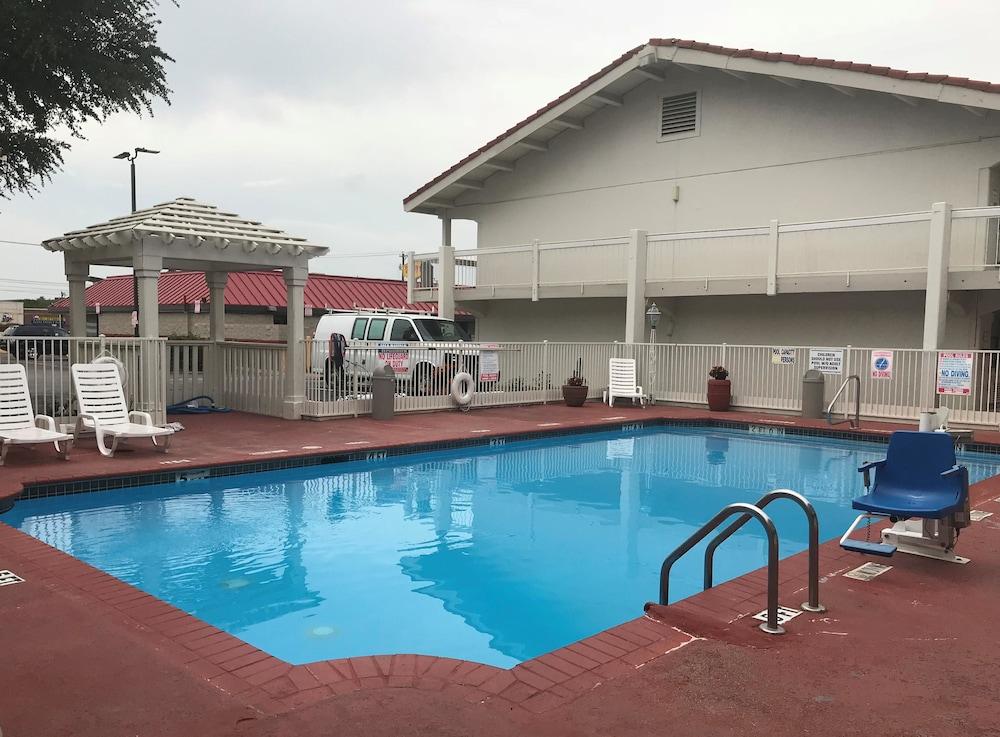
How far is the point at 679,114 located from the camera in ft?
68.6

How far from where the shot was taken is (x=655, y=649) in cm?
422

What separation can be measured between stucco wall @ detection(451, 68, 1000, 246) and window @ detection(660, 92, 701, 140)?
191 mm

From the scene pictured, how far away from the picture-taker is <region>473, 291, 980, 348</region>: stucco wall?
56.4 feet

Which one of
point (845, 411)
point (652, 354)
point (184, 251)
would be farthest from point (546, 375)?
point (184, 251)

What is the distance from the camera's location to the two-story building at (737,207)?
640 inches

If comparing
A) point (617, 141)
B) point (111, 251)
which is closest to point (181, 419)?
point (111, 251)

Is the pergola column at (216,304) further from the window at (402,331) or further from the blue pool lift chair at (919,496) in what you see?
the blue pool lift chair at (919,496)

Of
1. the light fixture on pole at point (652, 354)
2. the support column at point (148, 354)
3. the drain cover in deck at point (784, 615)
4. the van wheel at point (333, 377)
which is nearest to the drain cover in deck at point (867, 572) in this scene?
the drain cover in deck at point (784, 615)

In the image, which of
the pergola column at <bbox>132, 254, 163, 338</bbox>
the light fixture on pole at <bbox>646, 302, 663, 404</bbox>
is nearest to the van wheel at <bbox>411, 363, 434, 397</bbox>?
the pergola column at <bbox>132, 254, 163, 338</bbox>

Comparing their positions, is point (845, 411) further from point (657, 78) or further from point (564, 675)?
point (564, 675)

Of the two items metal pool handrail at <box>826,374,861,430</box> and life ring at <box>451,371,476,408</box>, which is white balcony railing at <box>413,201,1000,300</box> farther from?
life ring at <box>451,371,476,408</box>

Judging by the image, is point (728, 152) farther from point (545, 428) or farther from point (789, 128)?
point (545, 428)

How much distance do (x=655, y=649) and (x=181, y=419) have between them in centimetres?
1194

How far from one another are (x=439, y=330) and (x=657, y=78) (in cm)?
958
